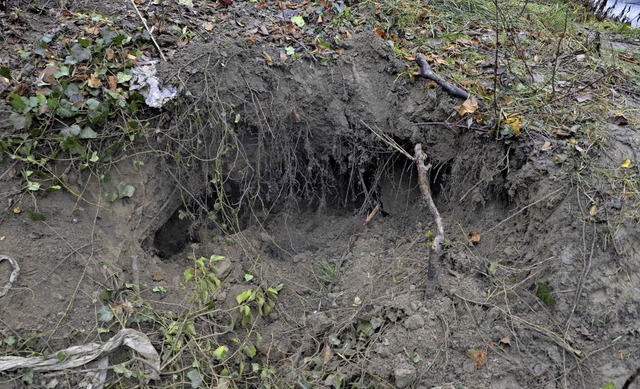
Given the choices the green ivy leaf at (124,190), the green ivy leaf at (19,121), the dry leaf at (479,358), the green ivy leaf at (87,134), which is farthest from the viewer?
the green ivy leaf at (124,190)

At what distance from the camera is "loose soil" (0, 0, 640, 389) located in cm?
318

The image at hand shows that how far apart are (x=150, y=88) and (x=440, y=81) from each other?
2059mm

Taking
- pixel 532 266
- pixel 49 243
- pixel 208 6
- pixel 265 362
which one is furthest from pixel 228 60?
pixel 532 266

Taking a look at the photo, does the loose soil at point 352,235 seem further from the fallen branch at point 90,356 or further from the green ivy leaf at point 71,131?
the green ivy leaf at point 71,131

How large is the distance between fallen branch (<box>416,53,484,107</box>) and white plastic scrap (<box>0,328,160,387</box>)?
2642 millimetres

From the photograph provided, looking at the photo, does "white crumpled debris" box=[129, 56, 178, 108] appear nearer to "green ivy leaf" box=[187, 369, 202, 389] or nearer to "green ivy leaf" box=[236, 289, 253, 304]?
"green ivy leaf" box=[236, 289, 253, 304]

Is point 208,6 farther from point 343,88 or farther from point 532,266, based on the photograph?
point 532,266

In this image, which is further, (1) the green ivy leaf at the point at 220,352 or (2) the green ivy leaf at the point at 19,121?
(2) the green ivy leaf at the point at 19,121

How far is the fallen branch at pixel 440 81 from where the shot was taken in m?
4.01

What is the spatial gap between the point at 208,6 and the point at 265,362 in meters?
2.81

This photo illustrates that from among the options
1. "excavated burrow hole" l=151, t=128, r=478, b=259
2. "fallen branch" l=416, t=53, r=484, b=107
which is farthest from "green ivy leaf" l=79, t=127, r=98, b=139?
"fallen branch" l=416, t=53, r=484, b=107

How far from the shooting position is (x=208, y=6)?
4.48m

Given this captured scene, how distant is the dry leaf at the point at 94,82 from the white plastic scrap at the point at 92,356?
1.59 meters

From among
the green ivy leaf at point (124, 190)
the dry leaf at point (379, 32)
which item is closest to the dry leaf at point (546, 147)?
the dry leaf at point (379, 32)
